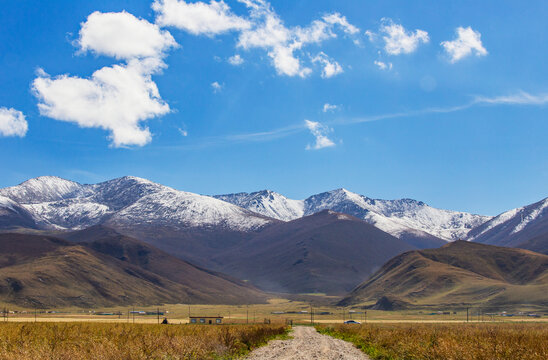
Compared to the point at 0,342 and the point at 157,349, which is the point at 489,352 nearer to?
the point at 157,349

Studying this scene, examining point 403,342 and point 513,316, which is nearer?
point 403,342

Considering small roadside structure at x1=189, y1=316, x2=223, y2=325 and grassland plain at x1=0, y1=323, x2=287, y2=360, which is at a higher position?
grassland plain at x1=0, y1=323, x2=287, y2=360

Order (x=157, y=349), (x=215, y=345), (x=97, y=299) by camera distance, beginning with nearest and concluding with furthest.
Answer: (x=157, y=349)
(x=215, y=345)
(x=97, y=299)

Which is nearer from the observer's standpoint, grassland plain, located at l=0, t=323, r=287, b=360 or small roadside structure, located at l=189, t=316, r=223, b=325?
grassland plain, located at l=0, t=323, r=287, b=360

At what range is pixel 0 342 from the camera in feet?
107

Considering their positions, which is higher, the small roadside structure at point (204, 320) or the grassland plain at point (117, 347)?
the grassland plain at point (117, 347)

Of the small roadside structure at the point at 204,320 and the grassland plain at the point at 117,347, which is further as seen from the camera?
the small roadside structure at the point at 204,320

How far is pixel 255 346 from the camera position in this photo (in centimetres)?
4712

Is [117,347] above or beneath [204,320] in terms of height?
above

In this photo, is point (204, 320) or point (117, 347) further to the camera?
point (204, 320)

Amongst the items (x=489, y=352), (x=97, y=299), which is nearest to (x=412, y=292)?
(x=97, y=299)

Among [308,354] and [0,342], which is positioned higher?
[0,342]

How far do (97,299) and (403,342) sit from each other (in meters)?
176

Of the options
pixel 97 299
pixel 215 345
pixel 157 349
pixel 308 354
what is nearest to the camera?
pixel 157 349
